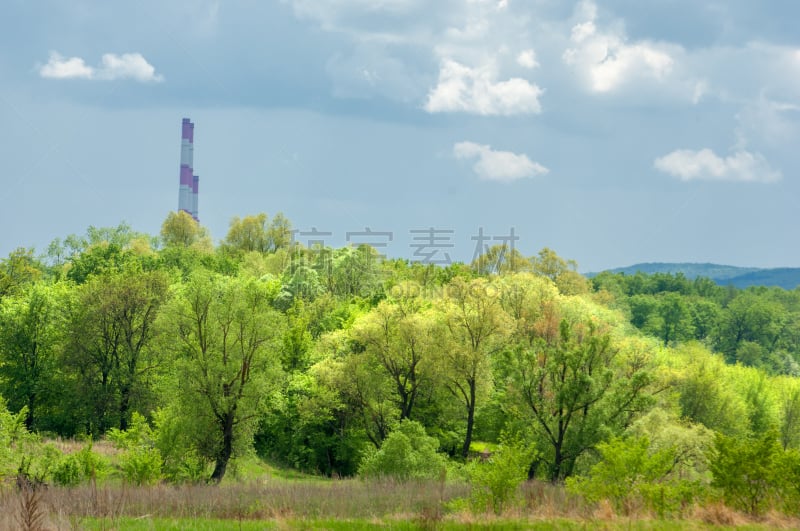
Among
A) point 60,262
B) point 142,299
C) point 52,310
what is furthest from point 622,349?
point 60,262

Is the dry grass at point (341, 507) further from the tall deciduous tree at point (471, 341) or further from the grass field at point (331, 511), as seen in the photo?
the tall deciduous tree at point (471, 341)

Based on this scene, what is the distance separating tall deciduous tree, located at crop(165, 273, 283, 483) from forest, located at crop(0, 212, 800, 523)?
0.13 metres

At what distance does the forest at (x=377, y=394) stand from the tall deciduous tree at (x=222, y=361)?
4.9 inches

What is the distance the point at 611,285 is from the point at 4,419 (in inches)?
6255

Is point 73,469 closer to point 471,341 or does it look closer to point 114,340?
point 471,341

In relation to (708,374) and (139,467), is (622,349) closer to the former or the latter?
(708,374)

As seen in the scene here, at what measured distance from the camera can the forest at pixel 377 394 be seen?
84.9 ft

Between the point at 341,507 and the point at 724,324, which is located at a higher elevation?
the point at 724,324

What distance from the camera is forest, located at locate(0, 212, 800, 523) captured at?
25875 millimetres

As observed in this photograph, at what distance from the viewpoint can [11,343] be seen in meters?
64.7

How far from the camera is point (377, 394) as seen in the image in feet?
194

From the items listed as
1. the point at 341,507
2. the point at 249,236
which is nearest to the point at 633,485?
the point at 341,507

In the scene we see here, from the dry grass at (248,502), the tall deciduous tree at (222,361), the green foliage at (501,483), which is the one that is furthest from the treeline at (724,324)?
the green foliage at (501,483)

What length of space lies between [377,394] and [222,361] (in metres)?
15.3
